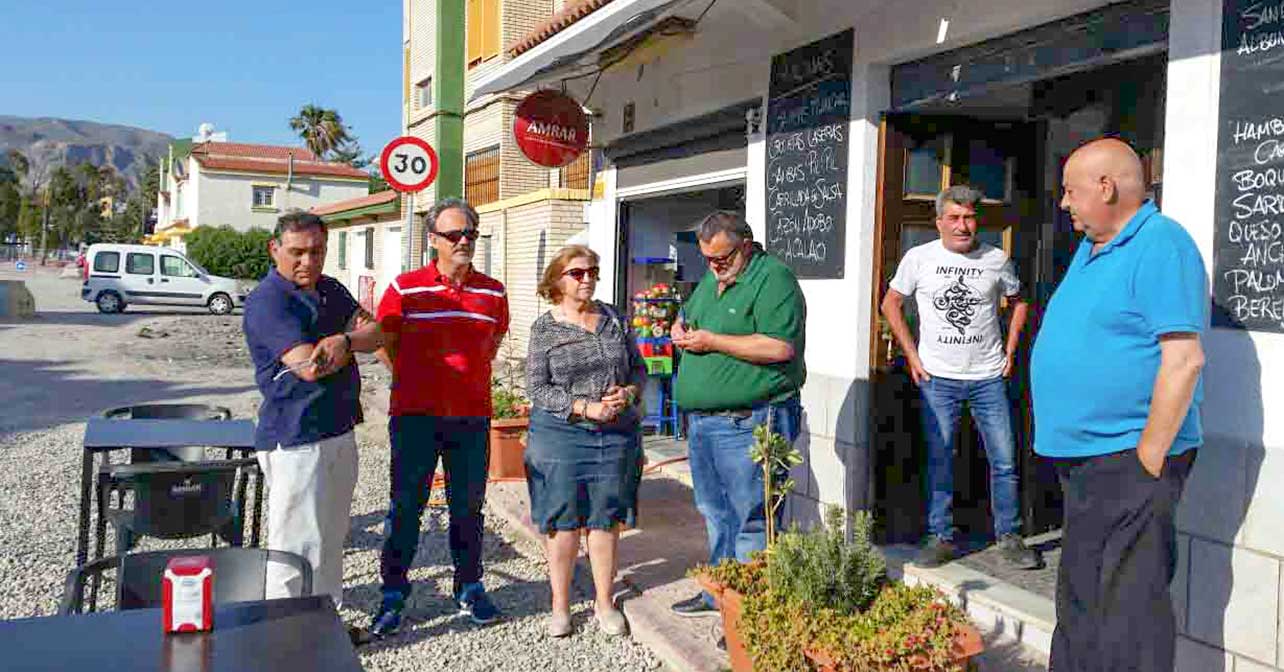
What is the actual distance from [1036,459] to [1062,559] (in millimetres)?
2294

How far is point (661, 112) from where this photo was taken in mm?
7555

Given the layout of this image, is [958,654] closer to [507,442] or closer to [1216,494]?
[1216,494]

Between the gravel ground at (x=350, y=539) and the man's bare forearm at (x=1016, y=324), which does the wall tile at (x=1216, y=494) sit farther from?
the gravel ground at (x=350, y=539)

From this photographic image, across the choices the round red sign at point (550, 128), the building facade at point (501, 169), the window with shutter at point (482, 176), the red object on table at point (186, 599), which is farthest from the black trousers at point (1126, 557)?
the window with shutter at point (482, 176)

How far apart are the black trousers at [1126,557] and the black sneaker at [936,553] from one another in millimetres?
1763

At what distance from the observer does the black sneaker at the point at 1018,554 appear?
472 cm

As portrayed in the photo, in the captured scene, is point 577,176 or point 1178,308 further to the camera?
point 577,176

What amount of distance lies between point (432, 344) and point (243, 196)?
51230 mm

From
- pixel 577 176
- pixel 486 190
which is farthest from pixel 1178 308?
pixel 486 190

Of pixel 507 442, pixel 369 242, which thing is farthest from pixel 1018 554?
pixel 369 242

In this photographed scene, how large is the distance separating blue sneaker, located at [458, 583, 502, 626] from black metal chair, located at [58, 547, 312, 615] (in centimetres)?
185

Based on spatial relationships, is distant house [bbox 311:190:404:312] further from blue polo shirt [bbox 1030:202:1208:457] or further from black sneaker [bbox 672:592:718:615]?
blue polo shirt [bbox 1030:202:1208:457]

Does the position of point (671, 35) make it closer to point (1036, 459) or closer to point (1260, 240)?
point (1036, 459)

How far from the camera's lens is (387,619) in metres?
4.50
